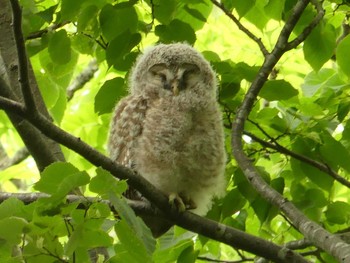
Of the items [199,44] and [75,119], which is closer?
[75,119]

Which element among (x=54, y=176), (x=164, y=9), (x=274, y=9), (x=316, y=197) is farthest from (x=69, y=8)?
(x=316, y=197)

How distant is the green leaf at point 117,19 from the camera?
2.96 metres

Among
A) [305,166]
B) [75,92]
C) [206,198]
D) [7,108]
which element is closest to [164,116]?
[206,198]

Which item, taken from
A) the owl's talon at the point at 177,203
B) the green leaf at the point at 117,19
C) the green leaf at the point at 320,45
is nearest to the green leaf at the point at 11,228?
the owl's talon at the point at 177,203

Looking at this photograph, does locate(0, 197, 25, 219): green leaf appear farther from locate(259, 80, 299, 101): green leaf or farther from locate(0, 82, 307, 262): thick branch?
locate(259, 80, 299, 101): green leaf

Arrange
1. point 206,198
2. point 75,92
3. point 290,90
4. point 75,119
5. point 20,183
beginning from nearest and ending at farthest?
point 290,90 < point 206,198 < point 75,119 < point 75,92 < point 20,183

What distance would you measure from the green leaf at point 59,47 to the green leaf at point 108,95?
0.22 m

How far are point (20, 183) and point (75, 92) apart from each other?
142 centimetres

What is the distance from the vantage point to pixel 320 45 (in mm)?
3125

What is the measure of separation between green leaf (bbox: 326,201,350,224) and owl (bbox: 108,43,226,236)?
19.3 inches

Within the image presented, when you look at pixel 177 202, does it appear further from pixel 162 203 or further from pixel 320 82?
pixel 320 82

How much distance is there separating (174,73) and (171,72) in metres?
0.02

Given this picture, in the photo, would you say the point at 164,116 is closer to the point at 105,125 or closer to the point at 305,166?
the point at 305,166

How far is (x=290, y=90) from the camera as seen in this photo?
3.01m
